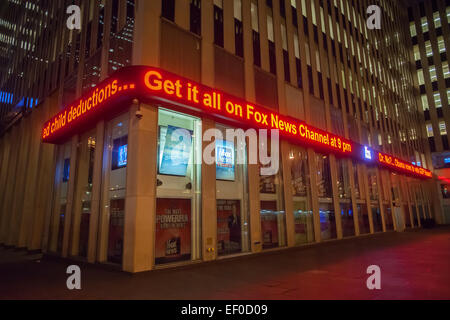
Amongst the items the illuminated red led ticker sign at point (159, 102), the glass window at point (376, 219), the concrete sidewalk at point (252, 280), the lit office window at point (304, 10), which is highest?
the lit office window at point (304, 10)

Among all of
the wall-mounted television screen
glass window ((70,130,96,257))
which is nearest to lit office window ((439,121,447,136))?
the wall-mounted television screen

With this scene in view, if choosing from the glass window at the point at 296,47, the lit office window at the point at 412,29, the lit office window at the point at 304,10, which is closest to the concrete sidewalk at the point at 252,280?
the glass window at the point at 296,47

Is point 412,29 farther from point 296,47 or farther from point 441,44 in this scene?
point 296,47

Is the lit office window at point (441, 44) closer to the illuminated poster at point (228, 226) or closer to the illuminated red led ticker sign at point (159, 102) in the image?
the illuminated red led ticker sign at point (159, 102)


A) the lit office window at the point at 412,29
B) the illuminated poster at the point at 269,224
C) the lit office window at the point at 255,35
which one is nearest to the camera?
the illuminated poster at the point at 269,224

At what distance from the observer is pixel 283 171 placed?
593 inches

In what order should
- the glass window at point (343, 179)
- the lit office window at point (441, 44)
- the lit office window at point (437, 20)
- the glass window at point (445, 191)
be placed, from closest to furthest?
1. the glass window at point (343, 179)
2. the glass window at point (445, 191)
3. the lit office window at point (441, 44)
4. the lit office window at point (437, 20)

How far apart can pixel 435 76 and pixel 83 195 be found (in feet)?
160

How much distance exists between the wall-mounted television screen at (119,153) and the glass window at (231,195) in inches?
148

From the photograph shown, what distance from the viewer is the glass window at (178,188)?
1006 cm

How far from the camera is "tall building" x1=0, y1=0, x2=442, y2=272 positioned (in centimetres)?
1009
